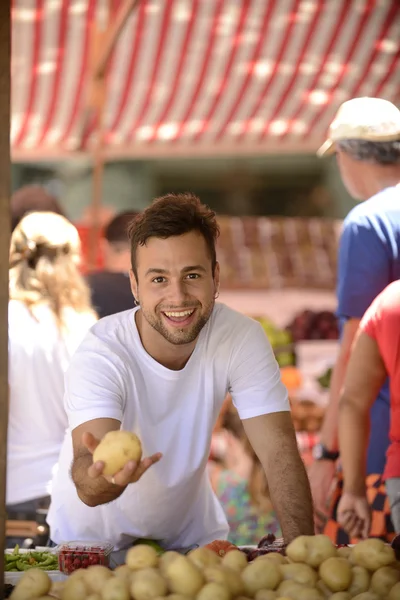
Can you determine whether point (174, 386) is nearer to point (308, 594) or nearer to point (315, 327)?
point (308, 594)

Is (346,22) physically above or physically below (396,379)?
above

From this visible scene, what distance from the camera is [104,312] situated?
383 centimetres

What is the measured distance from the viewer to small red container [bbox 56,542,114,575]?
2092 mm

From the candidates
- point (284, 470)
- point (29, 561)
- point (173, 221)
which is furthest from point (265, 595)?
point (173, 221)

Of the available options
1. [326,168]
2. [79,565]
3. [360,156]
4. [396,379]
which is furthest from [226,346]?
[326,168]

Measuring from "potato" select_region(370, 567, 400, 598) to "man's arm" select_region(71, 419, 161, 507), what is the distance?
0.50m

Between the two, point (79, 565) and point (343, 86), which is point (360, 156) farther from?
point (343, 86)

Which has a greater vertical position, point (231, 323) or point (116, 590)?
point (231, 323)

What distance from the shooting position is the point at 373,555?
193cm

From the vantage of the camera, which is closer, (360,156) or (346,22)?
(360,156)

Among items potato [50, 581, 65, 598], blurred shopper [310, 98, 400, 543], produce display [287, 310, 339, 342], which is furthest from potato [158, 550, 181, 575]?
produce display [287, 310, 339, 342]

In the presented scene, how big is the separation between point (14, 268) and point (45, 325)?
24 cm

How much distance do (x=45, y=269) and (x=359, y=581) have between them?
187 centimetres

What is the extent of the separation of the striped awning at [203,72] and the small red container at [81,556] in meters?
4.05
